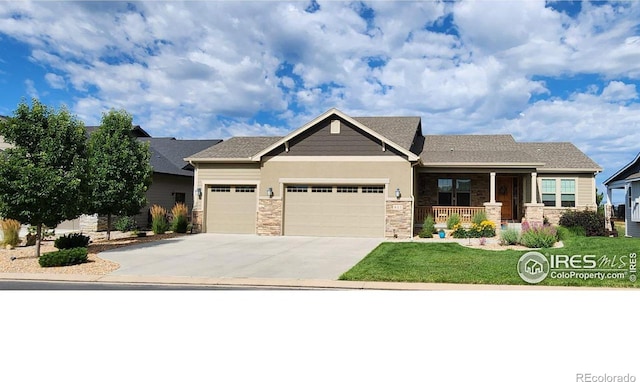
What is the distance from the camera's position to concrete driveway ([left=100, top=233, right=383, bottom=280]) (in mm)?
11516

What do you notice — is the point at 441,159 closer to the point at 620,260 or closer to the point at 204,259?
the point at 620,260

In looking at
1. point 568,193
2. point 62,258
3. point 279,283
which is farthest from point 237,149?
point 568,193

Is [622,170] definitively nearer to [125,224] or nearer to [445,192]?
[445,192]

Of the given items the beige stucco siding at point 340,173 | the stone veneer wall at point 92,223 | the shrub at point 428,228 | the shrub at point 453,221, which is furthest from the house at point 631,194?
the stone veneer wall at point 92,223

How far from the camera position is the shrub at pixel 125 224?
76.9ft

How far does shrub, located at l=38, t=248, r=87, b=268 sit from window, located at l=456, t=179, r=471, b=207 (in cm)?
1775

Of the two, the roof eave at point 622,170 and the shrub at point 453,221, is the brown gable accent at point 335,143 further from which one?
the roof eave at point 622,170

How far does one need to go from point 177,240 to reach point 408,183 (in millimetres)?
10233

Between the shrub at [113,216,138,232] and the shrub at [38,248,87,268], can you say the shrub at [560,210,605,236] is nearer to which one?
the shrub at [38,248,87,268]

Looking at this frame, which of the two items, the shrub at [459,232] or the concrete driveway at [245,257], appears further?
the shrub at [459,232]

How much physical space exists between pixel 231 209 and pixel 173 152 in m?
12.7

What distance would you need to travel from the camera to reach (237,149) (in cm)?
2398
